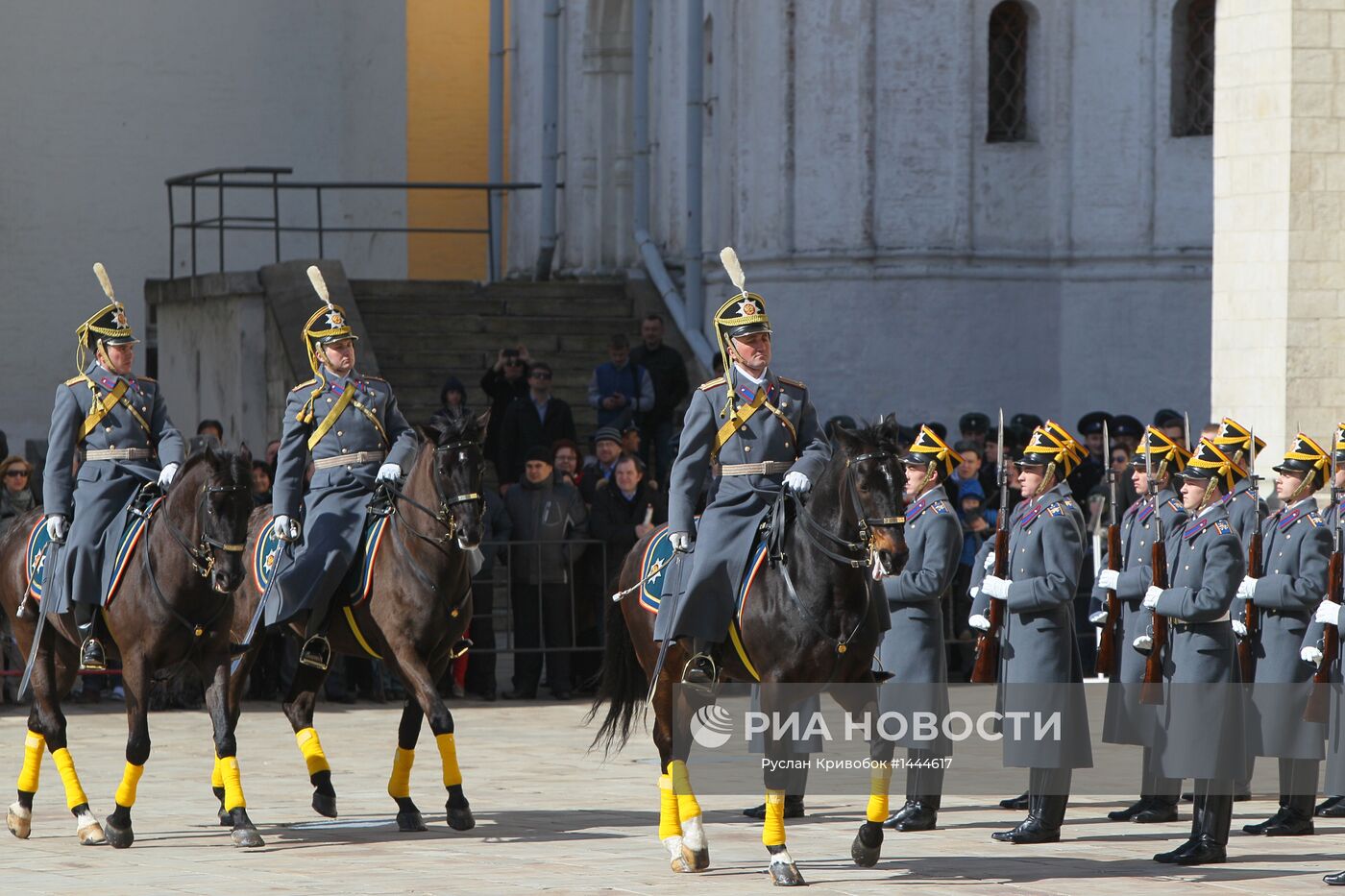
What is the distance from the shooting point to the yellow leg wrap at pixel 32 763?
38.2 feet

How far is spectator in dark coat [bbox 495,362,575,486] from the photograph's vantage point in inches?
783

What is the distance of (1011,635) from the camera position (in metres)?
11.5

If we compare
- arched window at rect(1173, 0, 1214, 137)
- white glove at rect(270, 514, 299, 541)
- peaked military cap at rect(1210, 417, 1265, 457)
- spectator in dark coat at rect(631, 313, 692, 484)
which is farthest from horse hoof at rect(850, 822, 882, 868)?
arched window at rect(1173, 0, 1214, 137)

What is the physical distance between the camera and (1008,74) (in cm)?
2548

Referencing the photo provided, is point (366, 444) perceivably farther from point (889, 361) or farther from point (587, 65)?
point (587, 65)

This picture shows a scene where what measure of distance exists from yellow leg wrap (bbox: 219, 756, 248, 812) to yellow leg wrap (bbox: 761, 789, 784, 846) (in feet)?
8.63

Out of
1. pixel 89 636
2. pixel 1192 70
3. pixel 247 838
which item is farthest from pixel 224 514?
pixel 1192 70

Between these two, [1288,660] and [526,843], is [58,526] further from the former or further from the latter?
[1288,660]

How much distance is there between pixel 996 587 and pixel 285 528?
137 inches

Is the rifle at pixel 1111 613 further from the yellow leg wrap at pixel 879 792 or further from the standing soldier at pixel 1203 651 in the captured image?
the yellow leg wrap at pixel 879 792

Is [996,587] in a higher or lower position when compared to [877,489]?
lower

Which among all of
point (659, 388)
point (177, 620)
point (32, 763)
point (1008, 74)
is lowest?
point (32, 763)

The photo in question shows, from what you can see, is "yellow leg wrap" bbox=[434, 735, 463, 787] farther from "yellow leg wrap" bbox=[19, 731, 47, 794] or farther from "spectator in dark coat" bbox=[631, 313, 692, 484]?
"spectator in dark coat" bbox=[631, 313, 692, 484]

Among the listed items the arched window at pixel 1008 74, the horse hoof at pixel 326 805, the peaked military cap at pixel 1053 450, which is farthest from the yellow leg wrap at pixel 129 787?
the arched window at pixel 1008 74
